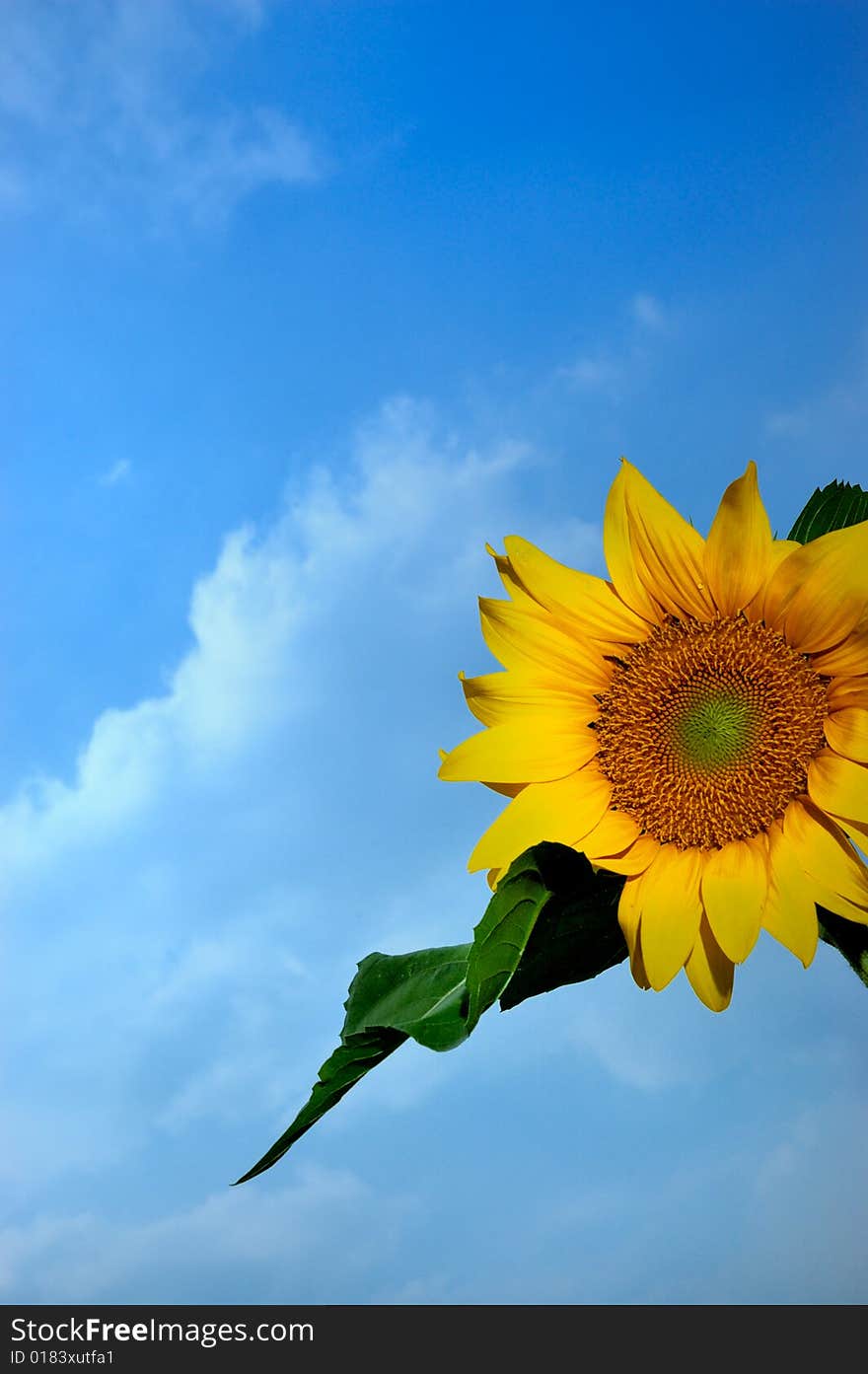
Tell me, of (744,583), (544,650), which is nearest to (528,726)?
(544,650)

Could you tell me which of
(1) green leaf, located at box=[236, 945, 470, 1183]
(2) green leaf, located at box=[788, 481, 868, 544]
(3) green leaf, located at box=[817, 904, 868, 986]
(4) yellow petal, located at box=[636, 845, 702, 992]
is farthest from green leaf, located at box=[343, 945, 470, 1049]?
(2) green leaf, located at box=[788, 481, 868, 544]

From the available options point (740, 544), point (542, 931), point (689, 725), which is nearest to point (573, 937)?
point (542, 931)

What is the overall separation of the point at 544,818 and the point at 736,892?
0.12m

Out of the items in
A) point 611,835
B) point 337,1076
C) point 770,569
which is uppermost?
point 770,569

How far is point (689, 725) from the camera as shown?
2.38 ft

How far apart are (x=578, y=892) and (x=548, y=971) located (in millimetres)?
51

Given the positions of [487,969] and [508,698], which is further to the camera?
[508,698]

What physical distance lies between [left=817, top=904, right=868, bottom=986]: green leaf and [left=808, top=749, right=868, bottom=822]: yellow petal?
75mm

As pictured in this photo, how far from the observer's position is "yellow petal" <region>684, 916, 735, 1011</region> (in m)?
0.65

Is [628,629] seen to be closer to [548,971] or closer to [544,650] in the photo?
[544,650]

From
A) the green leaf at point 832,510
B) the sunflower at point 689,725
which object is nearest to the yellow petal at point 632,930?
the sunflower at point 689,725

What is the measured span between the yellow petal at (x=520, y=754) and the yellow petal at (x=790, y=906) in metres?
0.14

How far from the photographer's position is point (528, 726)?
28.5 inches

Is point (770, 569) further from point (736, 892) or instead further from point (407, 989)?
point (407, 989)
